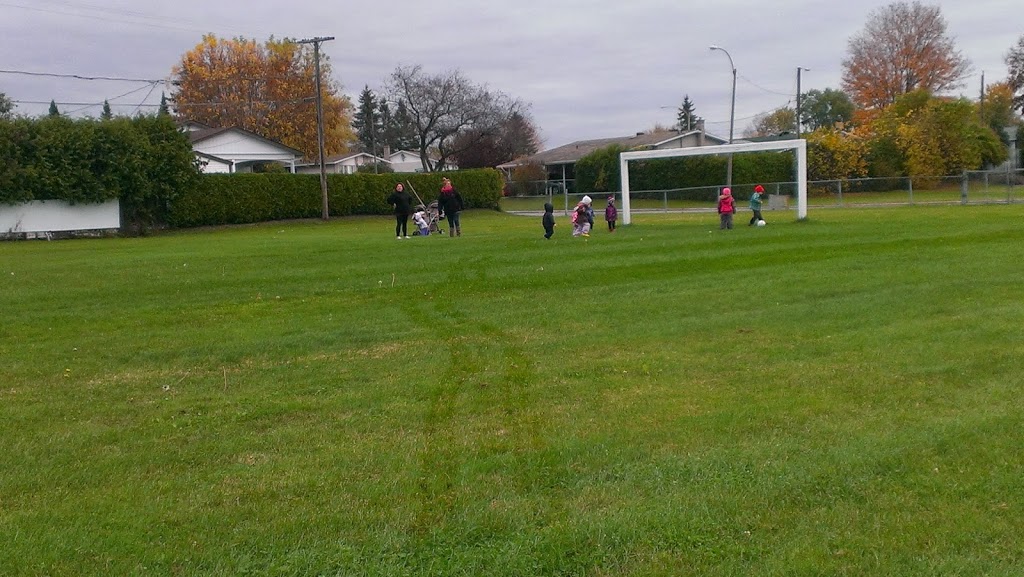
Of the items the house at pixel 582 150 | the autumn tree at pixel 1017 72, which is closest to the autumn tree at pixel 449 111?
the house at pixel 582 150

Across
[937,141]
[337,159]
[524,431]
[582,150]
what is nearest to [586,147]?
[582,150]

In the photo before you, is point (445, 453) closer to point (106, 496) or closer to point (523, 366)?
point (106, 496)

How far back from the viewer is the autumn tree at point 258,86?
6656 cm

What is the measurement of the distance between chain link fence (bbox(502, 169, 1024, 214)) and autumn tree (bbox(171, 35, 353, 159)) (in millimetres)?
29048

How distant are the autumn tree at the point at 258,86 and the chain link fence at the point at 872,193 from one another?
29.0 metres

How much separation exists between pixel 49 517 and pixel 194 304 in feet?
28.6

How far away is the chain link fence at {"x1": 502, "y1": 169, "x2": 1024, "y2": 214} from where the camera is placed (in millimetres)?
37562

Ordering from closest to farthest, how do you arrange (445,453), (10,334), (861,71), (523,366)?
1. (445,453)
2. (523,366)
3. (10,334)
4. (861,71)

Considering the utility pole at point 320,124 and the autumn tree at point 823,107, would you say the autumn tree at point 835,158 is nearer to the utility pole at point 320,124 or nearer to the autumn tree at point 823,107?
the utility pole at point 320,124

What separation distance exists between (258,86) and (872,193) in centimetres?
4435

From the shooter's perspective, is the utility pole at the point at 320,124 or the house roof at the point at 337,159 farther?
the house roof at the point at 337,159

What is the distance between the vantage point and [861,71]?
7050 centimetres

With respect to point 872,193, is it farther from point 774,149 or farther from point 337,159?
point 337,159

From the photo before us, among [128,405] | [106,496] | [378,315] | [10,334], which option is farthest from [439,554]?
[10,334]
